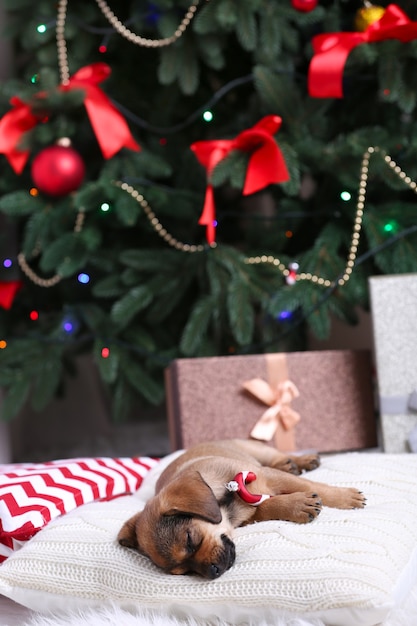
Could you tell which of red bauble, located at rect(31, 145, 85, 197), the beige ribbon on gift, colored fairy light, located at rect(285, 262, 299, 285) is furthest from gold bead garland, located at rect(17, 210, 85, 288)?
the beige ribbon on gift

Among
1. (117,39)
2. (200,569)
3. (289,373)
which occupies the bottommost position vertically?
(200,569)

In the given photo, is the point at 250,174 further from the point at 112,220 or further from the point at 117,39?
the point at 117,39

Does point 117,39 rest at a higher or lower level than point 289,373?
higher

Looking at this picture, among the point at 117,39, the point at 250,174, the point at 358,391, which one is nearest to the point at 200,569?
the point at 358,391

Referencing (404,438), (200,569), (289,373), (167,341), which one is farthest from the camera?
(167,341)

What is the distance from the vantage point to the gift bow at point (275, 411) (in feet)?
6.79

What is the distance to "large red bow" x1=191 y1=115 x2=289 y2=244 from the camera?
2.13 m

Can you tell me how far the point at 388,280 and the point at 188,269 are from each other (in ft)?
2.22

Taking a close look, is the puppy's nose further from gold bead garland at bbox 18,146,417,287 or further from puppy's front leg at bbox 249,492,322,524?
gold bead garland at bbox 18,146,417,287

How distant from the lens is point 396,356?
2.00 meters

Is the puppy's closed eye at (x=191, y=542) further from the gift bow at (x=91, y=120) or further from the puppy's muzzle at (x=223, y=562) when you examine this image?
the gift bow at (x=91, y=120)

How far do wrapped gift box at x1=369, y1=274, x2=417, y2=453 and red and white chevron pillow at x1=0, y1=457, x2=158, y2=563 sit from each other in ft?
2.14

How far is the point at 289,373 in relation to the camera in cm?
213

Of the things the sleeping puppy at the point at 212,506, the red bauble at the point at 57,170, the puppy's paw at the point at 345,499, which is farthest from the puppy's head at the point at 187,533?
the red bauble at the point at 57,170
